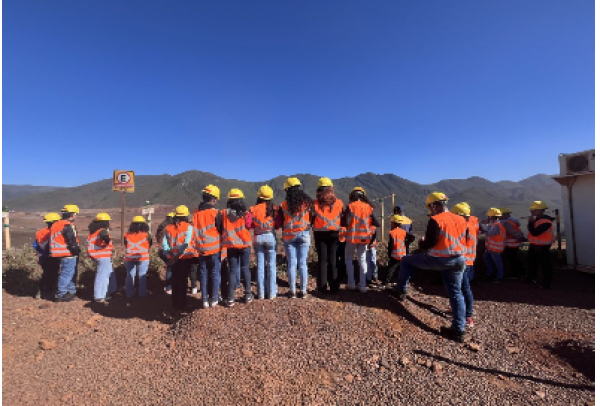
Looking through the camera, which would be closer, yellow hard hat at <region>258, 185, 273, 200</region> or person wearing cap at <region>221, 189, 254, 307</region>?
person wearing cap at <region>221, 189, 254, 307</region>

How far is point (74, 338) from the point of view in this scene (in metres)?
4.26

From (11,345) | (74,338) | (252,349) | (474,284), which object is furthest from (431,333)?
(11,345)

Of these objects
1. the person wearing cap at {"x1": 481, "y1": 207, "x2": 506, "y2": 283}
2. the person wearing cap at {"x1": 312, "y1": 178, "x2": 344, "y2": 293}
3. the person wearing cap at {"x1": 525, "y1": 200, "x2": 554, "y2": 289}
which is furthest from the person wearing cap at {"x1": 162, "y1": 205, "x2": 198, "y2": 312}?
the person wearing cap at {"x1": 525, "y1": 200, "x2": 554, "y2": 289}

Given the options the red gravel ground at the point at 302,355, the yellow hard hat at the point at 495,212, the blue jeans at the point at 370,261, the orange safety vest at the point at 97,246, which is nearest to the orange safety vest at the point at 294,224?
the red gravel ground at the point at 302,355

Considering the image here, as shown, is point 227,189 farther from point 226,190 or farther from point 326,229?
point 326,229

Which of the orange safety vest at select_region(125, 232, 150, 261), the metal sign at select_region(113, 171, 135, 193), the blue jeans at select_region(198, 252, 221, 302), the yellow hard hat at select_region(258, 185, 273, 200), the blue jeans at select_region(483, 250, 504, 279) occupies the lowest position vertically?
the blue jeans at select_region(483, 250, 504, 279)

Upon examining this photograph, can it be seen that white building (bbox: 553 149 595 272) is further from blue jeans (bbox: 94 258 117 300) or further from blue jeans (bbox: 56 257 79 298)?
blue jeans (bbox: 56 257 79 298)

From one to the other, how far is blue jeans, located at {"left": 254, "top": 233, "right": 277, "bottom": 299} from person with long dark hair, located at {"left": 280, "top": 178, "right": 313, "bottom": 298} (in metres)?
0.24

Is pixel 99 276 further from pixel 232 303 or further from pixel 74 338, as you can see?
pixel 232 303

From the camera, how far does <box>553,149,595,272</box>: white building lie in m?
7.43

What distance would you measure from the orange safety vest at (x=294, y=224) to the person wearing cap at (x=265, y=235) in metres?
0.15

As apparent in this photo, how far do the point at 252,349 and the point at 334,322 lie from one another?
112cm

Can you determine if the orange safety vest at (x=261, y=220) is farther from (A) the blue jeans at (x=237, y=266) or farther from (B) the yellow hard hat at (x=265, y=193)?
(A) the blue jeans at (x=237, y=266)

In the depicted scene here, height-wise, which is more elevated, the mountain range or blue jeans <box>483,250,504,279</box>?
the mountain range
